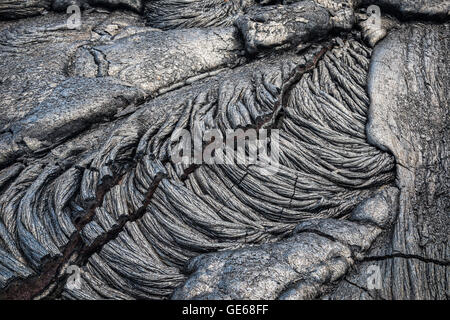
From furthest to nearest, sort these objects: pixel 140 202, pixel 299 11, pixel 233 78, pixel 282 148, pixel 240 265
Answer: pixel 299 11 → pixel 233 78 → pixel 282 148 → pixel 140 202 → pixel 240 265

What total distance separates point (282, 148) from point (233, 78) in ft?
3.70

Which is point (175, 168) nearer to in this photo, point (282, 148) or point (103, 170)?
point (103, 170)

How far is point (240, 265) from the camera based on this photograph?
10.4 feet

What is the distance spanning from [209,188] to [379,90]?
1.91m

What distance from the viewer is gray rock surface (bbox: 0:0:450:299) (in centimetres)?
327

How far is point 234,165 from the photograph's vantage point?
382cm

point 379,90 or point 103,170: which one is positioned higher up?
point 379,90

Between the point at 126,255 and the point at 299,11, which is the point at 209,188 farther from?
the point at 299,11

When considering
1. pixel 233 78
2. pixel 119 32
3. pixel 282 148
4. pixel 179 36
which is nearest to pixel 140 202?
pixel 282 148

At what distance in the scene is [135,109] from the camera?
451 centimetres

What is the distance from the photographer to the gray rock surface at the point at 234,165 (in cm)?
327

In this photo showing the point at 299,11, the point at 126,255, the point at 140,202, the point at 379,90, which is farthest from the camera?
the point at 299,11

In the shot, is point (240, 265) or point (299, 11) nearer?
point (240, 265)
